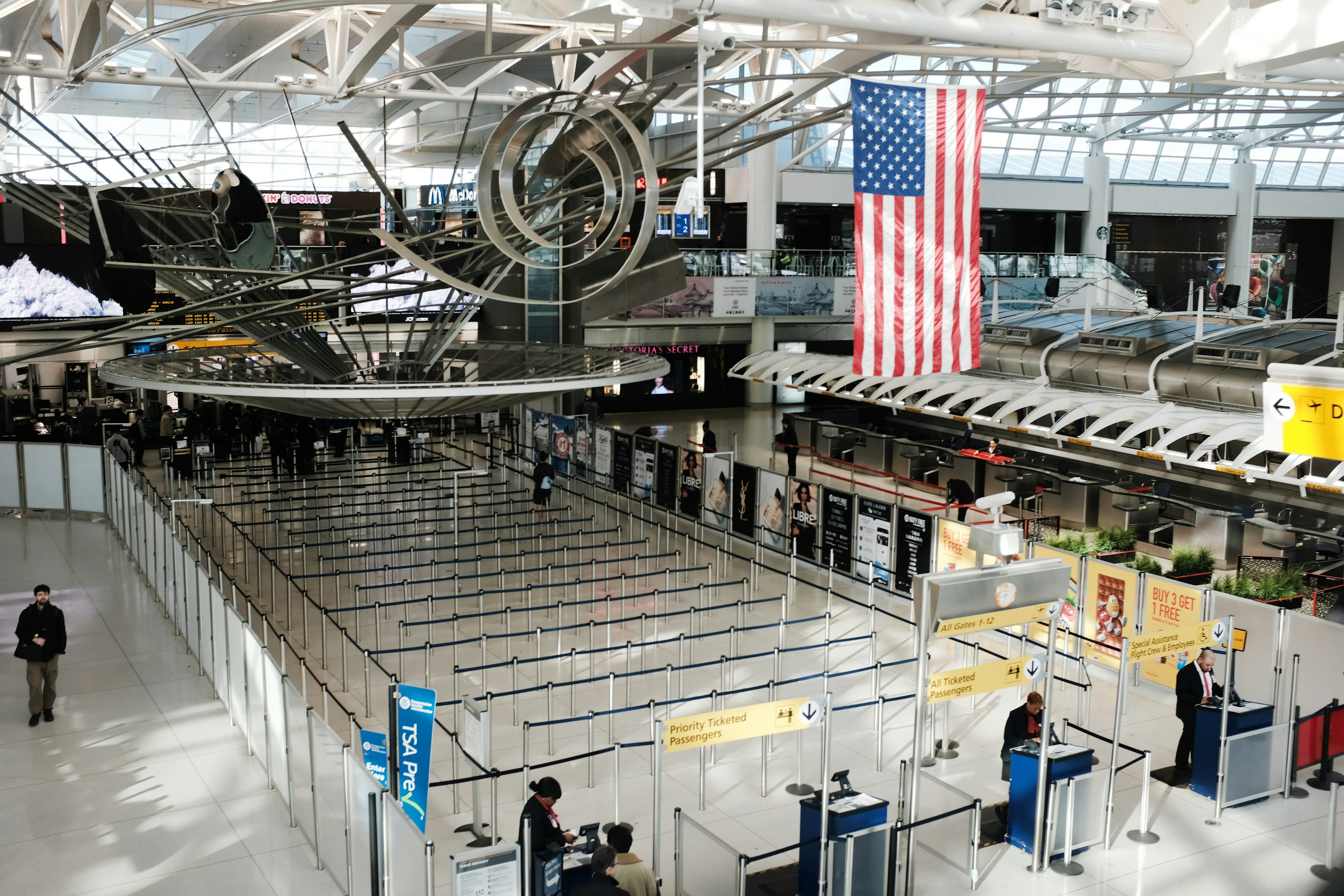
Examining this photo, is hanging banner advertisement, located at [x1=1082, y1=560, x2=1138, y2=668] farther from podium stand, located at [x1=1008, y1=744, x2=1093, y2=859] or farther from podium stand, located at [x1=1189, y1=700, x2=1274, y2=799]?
podium stand, located at [x1=1008, y1=744, x2=1093, y2=859]

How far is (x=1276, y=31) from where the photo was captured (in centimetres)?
1055

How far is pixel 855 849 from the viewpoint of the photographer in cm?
826

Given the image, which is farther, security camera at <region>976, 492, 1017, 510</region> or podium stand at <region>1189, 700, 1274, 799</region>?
podium stand at <region>1189, 700, 1274, 799</region>

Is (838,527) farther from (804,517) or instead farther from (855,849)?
(855,849)

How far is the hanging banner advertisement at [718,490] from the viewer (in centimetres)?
2011

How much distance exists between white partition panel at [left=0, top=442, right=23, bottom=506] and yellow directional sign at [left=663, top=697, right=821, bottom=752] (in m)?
18.6

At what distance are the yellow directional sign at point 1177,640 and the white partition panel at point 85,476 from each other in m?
18.7

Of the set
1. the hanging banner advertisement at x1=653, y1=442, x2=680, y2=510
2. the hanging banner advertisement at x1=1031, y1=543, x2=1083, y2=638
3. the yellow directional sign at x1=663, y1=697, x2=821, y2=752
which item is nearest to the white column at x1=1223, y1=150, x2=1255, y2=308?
the hanging banner advertisement at x1=653, y1=442, x2=680, y2=510

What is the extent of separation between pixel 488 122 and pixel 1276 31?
3305cm

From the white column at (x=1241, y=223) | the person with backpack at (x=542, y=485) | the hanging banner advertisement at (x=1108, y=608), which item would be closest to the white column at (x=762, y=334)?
the person with backpack at (x=542, y=485)

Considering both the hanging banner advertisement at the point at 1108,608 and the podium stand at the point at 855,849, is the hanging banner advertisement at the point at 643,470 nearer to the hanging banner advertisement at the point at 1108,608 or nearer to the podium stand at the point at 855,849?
the hanging banner advertisement at the point at 1108,608

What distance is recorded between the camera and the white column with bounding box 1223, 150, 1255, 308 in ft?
155

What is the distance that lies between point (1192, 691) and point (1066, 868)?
2383 mm

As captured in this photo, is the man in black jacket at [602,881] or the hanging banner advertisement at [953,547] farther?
the hanging banner advertisement at [953,547]
